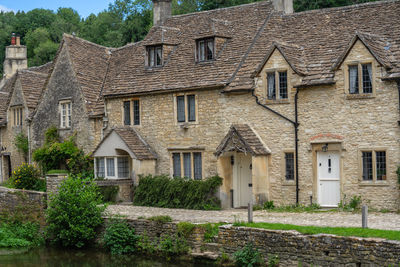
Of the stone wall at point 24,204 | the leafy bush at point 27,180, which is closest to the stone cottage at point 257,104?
the leafy bush at point 27,180

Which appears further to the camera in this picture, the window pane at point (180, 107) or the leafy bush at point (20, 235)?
the window pane at point (180, 107)

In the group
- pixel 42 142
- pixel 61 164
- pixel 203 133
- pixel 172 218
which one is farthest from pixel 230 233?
pixel 42 142

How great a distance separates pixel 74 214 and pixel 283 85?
9781mm

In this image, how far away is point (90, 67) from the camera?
35406 millimetres

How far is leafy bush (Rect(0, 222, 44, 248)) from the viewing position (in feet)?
86.3

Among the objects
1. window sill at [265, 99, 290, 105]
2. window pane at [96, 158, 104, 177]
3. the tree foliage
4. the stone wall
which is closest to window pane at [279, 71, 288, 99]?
window sill at [265, 99, 290, 105]

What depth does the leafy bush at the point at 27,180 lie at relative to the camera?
3372 centimetres

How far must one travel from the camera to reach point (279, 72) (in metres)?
26.4

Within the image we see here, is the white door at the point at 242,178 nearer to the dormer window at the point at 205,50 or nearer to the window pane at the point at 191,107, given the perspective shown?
the window pane at the point at 191,107

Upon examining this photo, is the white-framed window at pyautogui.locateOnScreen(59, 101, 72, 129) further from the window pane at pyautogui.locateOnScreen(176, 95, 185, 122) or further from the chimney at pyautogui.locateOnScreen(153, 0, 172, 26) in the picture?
the window pane at pyautogui.locateOnScreen(176, 95, 185, 122)

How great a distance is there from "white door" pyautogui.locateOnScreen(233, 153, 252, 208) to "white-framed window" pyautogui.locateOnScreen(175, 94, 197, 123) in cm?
292

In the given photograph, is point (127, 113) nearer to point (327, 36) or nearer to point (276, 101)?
point (276, 101)

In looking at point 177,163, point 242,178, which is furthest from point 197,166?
point 242,178

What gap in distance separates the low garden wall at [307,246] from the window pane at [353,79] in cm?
797
